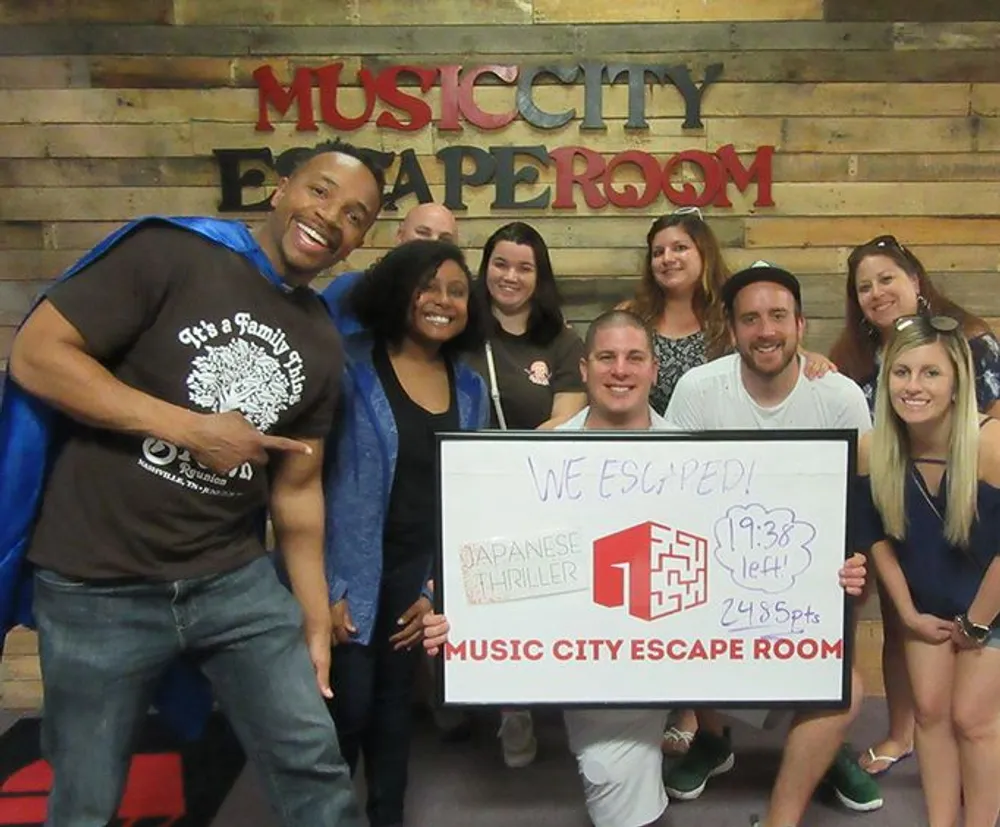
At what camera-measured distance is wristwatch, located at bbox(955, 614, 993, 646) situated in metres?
1.86

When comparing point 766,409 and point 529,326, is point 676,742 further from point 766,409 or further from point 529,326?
point 529,326

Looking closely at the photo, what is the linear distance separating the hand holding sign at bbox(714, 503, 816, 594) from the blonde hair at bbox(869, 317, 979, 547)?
217mm

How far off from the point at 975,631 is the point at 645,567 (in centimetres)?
72

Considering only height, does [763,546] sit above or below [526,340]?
below

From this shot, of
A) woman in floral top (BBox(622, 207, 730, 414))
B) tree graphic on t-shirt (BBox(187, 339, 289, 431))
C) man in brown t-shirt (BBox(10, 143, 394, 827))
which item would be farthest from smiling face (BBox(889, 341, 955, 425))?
tree graphic on t-shirt (BBox(187, 339, 289, 431))

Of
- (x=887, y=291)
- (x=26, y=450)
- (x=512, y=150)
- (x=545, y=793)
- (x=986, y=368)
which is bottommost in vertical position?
(x=545, y=793)

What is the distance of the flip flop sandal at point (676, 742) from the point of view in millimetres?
2527

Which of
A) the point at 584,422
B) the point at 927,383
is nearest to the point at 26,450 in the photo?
the point at 584,422

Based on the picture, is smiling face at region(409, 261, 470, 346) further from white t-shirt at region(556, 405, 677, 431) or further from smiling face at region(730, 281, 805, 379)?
smiling face at region(730, 281, 805, 379)

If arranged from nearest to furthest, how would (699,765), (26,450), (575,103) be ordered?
(26,450), (699,765), (575,103)

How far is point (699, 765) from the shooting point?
2.38 meters

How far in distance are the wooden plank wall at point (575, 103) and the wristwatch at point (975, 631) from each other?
1.52 m

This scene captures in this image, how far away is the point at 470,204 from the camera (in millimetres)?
3041

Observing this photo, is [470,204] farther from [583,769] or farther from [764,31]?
[583,769]
